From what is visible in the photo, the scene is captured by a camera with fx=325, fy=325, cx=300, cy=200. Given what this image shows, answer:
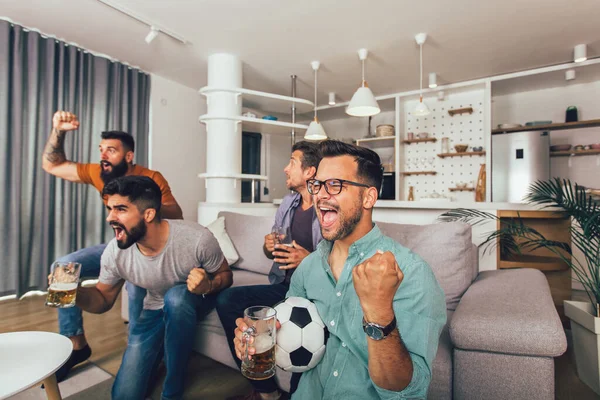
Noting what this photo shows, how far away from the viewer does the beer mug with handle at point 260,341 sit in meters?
0.86

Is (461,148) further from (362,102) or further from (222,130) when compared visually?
(222,130)

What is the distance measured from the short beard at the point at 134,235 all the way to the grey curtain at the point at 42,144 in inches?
92.6

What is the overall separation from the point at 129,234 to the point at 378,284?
3.80ft

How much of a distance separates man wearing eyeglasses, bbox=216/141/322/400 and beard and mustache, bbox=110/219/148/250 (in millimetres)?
500

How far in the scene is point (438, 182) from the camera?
4930mm

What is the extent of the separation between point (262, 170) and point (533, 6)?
439cm

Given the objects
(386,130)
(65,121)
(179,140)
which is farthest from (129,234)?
(386,130)

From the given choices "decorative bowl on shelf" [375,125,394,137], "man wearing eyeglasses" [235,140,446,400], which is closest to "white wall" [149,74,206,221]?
"decorative bowl on shelf" [375,125,394,137]

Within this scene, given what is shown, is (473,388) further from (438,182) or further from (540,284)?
(438,182)

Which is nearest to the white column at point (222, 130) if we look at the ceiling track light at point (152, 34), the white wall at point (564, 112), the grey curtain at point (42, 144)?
the ceiling track light at point (152, 34)

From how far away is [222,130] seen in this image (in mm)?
3648

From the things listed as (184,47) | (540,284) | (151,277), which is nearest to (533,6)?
(540,284)

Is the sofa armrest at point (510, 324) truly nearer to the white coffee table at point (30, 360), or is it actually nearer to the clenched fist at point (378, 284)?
the clenched fist at point (378, 284)

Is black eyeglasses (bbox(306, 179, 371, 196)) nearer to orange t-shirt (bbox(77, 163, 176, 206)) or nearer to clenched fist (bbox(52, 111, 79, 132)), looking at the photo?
orange t-shirt (bbox(77, 163, 176, 206))
